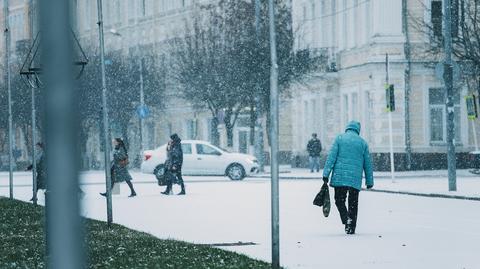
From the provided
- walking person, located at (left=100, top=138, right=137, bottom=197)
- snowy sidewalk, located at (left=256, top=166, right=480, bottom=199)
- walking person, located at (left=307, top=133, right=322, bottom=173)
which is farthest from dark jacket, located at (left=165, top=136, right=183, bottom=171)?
walking person, located at (left=307, top=133, right=322, bottom=173)

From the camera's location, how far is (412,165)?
168 feet

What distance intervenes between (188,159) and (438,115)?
11056 mm

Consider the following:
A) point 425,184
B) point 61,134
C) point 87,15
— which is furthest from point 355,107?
point 61,134

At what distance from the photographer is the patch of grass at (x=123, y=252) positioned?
39.5 ft

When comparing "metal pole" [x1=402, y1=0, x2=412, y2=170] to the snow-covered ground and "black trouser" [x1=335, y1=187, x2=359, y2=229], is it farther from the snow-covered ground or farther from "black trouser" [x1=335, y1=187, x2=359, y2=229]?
"black trouser" [x1=335, y1=187, x2=359, y2=229]

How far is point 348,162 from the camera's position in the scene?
17516mm

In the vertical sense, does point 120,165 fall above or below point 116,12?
below

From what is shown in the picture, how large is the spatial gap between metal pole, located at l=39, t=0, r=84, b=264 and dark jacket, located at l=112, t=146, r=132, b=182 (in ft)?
98.2

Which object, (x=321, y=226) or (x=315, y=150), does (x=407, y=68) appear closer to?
(x=315, y=150)

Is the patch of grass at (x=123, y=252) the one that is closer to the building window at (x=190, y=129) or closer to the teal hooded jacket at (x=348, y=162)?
the teal hooded jacket at (x=348, y=162)

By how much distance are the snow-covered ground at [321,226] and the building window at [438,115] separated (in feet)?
62.2

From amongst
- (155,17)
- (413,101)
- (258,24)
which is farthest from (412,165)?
(155,17)

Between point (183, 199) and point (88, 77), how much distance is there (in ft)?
150

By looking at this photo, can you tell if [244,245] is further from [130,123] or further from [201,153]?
[130,123]
